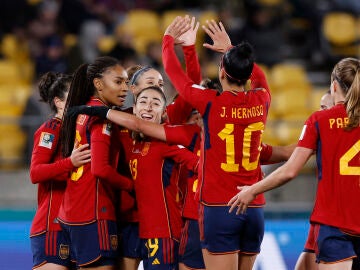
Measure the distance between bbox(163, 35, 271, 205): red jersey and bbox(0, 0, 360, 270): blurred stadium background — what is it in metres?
4.47

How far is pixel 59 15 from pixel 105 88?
8003mm

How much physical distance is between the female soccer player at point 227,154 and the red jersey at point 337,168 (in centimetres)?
44

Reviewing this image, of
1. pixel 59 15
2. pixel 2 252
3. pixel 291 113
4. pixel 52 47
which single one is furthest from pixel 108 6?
pixel 2 252

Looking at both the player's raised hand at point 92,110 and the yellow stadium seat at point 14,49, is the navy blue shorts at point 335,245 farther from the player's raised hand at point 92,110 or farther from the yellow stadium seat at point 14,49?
the yellow stadium seat at point 14,49

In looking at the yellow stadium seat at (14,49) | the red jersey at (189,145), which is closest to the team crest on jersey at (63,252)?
the red jersey at (189,145)

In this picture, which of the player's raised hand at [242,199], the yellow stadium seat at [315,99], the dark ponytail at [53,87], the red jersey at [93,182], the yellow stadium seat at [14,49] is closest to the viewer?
the player's raised hand at [242,199]

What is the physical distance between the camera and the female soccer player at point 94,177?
5.25 metres

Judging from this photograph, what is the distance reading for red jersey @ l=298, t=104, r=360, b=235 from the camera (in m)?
4.81

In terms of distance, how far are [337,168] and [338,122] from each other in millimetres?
259

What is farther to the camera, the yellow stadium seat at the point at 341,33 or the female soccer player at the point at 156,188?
the yellow stadium seat at the point at 341,33

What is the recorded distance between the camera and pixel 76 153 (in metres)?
5.32

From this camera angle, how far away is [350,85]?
16.1 feet

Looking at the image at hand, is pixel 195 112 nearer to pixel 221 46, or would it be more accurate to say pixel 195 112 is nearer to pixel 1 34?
pixel 221 46

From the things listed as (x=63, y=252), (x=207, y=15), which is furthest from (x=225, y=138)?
(x=207, y=15)
